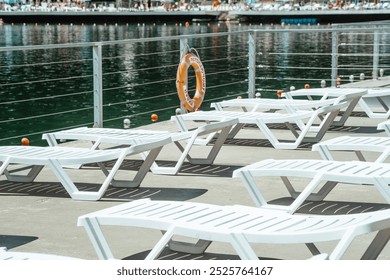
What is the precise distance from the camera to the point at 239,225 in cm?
392

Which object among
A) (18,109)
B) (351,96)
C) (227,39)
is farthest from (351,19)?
(351,96)

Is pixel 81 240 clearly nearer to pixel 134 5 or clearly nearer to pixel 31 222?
pixel 31 222

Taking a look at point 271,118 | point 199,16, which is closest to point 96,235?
point 271,118

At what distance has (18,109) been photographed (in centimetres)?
2511

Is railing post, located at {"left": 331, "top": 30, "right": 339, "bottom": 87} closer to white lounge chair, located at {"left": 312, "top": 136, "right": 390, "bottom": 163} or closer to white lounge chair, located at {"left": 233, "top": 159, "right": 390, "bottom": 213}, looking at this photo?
white lounge chair, located at {"left": 312, "top": 136, "right": 390, "bottom": 163}

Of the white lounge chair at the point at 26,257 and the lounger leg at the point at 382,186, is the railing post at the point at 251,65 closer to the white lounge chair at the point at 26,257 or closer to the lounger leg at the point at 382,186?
the lounger leg at the point at 382,186

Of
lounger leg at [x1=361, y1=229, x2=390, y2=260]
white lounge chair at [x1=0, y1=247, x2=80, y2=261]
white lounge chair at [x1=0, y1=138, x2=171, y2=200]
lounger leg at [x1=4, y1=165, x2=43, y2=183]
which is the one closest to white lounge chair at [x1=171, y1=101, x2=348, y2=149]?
white lounge chair at [x1=0, y1=138, x2=171, y2=200]

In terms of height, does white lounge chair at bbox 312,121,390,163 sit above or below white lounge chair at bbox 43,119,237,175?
above

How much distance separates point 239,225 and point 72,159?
7.13 ft

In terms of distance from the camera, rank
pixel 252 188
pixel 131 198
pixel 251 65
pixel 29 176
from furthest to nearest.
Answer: pixel 251 65 < pixel 29 176 < pixel 131 198 < pixel 252 188

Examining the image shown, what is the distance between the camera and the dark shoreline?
8444 cm

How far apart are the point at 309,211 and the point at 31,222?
1.72 metres

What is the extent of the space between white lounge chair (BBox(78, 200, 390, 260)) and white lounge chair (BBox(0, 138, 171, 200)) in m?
1.53

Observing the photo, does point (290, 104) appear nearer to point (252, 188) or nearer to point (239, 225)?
point (252, 188)
